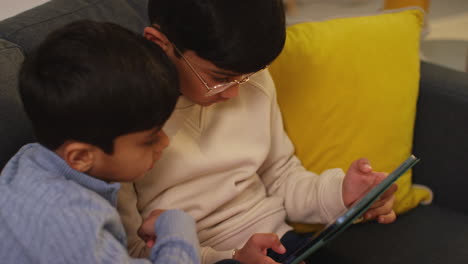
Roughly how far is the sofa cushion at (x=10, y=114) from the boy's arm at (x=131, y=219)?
0.20 m

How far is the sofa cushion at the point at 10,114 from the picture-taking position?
831 mm

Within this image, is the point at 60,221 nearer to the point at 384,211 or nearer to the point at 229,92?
the point at 229,92

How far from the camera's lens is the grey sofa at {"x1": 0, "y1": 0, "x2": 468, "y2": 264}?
0.87 metres

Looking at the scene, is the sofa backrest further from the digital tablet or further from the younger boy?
the digital tablet

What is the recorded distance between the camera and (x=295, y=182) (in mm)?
1121

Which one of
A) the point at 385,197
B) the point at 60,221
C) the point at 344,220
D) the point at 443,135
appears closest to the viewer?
the point at 60,221

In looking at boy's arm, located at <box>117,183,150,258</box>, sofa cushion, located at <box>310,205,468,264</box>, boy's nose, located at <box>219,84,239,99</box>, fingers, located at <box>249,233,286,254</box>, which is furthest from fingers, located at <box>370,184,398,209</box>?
boy's arm, located at <box>117,183,150,258</box>

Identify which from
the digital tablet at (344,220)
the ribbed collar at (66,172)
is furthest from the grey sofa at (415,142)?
the digital tablet at (344,220)

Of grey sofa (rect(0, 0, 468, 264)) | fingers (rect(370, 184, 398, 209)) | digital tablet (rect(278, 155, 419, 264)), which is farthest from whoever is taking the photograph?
fingers (rect(370, 184, 398, 209))

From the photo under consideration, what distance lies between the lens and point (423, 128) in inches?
49.2

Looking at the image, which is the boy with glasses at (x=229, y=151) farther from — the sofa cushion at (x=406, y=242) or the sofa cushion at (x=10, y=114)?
the sofa cushion at (x=10, y=114)

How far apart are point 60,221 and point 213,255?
0.36m

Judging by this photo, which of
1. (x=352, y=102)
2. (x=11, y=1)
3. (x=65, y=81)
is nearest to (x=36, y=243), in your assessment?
(x=65, y=81)

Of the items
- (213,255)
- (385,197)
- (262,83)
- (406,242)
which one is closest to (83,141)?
(213,255)
